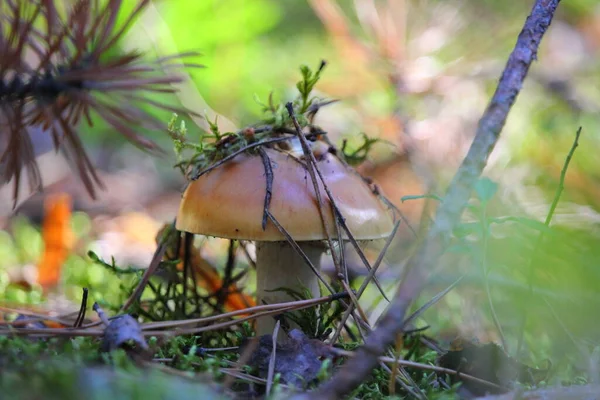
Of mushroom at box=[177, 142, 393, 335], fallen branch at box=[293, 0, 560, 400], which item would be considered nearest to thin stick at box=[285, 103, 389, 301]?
mushroom at box=[177, 142, 393, 335]

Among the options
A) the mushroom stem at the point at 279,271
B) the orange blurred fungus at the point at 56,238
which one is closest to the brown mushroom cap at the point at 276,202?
the mushroom stem at the point at 279,271

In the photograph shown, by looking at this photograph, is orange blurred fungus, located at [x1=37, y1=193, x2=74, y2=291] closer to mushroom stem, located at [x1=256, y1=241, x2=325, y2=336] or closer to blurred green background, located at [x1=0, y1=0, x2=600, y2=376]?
blurred green background, located at [x1=0, y1=0, x2=600, y2=376]

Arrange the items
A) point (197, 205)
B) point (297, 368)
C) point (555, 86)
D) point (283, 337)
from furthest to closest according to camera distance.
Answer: point (555, 86)
point (283, 337)
point (197, 205)
point (297, 368)

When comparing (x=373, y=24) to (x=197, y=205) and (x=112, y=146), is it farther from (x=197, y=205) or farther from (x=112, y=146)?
(x=112, y=146)

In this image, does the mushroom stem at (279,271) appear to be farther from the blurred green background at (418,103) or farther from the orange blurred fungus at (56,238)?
the orange blurred fungus at (56,238)

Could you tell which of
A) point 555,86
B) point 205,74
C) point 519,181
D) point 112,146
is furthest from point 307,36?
point 519,181
